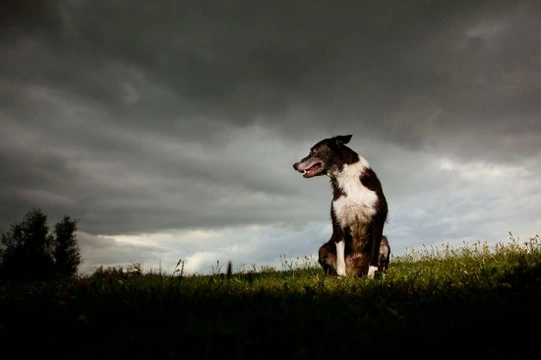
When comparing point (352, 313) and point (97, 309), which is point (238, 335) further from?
point (97, 309)

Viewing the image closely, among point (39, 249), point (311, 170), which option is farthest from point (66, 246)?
point (311, 170)

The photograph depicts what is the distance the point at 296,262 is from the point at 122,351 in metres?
9.39

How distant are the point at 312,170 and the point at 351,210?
1351 millimetres

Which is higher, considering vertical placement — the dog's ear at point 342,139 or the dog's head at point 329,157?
the dog's ear at point 342,139

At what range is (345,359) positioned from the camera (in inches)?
99.7

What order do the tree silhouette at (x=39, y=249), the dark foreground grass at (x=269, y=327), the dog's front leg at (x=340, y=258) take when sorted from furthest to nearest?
1. the tree silhouette at (x=39, y=249)
2. the dog's front leg at (x=340, y=258)
3. the dark foreground grass at (x=269, y=327)

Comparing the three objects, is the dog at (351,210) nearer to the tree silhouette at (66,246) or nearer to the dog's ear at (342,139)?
the dog's ear at (342,139)

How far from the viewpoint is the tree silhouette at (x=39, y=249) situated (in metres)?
35.4

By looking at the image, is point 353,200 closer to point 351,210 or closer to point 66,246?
point 351,210

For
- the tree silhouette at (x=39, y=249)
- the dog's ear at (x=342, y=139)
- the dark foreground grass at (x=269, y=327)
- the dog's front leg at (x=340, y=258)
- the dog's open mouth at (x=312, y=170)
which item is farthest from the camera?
the tree silhouette at (x=39, y=249)

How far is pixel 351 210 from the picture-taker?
29.2 feet

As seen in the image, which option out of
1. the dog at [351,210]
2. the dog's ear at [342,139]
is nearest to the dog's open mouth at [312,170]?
the dog at [351,210]

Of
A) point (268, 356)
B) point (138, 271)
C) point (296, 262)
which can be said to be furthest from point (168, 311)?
point (296, 262)

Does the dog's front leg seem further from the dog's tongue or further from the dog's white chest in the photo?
the dog's tongue
